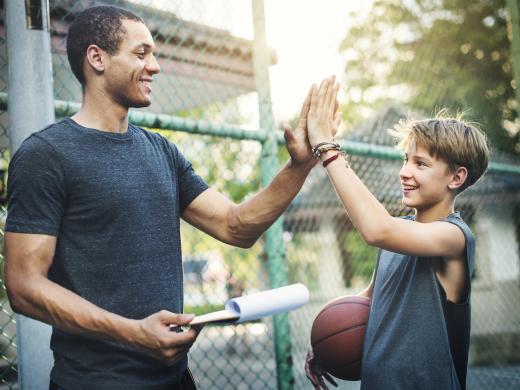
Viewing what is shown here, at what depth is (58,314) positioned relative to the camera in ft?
5.93

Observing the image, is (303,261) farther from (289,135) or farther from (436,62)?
(289,135)

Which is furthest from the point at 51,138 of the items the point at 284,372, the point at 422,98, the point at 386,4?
the point at 386,4

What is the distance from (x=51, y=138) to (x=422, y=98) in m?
4.25

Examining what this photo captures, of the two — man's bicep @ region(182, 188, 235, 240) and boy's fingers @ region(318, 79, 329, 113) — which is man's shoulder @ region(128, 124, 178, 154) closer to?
man's bicep @ region(182, 188, 235, 240)

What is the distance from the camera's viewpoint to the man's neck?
220 centimetres

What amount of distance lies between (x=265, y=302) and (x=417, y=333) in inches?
31.0

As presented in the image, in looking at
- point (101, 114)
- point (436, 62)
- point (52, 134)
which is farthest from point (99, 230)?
point (436, 62)

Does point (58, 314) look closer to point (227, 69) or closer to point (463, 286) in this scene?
point (463, 286)

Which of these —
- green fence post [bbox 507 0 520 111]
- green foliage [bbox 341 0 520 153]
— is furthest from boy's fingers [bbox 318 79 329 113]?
green fence post [bbox 507 0 520 111]

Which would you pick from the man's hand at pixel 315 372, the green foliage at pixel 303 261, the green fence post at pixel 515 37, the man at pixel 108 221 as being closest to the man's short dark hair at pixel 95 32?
the man at pixel 108 221

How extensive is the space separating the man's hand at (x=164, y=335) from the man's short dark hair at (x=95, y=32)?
108cm

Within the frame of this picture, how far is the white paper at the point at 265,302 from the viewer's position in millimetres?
1716

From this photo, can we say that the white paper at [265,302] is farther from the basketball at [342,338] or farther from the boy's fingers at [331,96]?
the boy's fingers at [331,96]

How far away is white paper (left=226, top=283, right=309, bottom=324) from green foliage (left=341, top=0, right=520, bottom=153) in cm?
314
